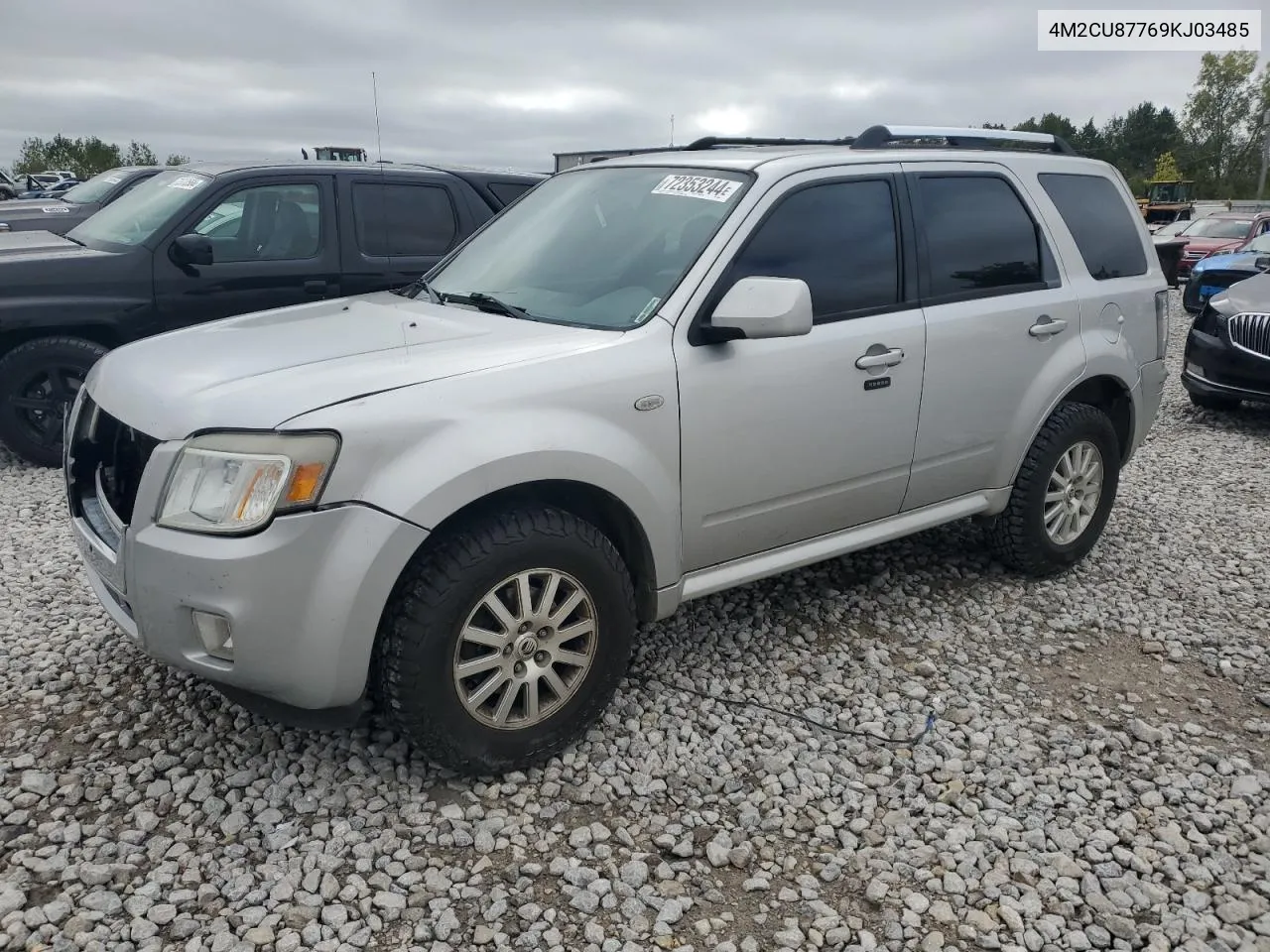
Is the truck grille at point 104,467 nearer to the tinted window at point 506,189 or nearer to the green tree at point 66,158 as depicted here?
the tinted window at point 506,189

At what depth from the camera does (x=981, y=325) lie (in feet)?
13.0

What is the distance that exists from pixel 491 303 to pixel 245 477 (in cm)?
124

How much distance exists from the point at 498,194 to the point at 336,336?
4.33m

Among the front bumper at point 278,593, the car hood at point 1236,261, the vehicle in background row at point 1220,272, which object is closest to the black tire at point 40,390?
the front bumper at point 278,593

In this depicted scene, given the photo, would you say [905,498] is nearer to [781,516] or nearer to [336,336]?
[781,516]

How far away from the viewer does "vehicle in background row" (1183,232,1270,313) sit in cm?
1329

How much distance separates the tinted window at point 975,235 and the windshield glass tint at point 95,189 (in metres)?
10.0

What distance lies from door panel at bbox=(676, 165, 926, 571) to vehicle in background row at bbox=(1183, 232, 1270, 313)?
1162 cm

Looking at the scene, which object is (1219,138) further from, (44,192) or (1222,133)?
(44,192)

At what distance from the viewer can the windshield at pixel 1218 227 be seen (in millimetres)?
19609

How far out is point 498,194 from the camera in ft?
23.5

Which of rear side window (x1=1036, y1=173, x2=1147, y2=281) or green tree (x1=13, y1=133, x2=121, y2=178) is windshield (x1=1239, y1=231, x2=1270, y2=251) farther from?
green tree (x1=13, y1=133, x2=121, y2=178)

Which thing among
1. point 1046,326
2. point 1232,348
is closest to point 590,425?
point 1046,326

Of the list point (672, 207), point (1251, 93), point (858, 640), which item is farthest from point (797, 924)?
point (1251, 93)
